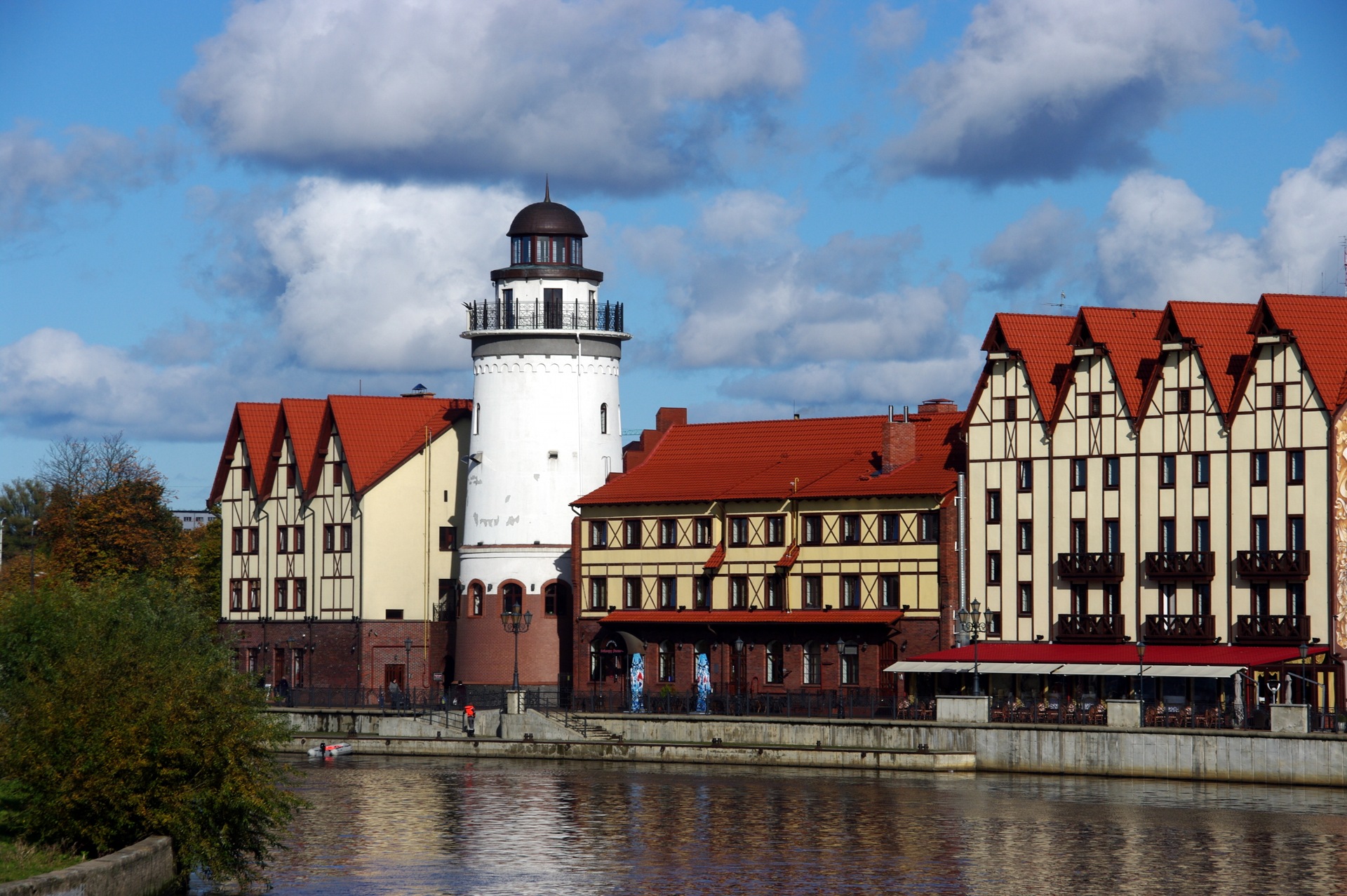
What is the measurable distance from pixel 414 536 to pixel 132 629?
164 ft

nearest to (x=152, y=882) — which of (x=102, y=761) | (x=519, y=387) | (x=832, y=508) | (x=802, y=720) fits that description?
(x=102, y=761)

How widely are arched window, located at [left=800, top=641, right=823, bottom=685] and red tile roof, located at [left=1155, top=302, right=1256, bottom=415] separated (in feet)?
53.9

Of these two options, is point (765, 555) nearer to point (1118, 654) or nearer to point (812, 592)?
point (812, 592)

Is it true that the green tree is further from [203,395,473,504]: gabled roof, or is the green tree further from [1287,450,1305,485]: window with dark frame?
[203,395,473,504]: gabled roof

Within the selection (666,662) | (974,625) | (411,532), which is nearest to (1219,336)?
(974,625)

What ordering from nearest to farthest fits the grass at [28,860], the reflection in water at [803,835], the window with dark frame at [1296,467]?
the grass at [28,860] → the reflection in water at [803,835] → the window with dark frame at [1296,467]

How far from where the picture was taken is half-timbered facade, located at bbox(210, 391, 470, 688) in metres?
92.2

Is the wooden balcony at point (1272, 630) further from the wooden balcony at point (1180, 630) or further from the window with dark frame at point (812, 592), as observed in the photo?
the window with dark frame at point (812, 592)

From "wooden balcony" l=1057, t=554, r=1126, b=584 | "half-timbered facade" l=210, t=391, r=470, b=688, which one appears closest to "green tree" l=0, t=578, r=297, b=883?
"wooden balcony" l=1057, t=554, r=1126, b=584

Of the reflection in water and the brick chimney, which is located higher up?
the brick chimney

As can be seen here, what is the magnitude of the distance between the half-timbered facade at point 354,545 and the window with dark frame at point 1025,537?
86.4 ft

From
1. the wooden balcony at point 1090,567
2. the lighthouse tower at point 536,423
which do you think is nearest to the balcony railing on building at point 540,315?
the lighthouse tower at point 536,423

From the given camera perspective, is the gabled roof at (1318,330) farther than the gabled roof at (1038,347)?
No

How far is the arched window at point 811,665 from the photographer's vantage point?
7769 centimetres
